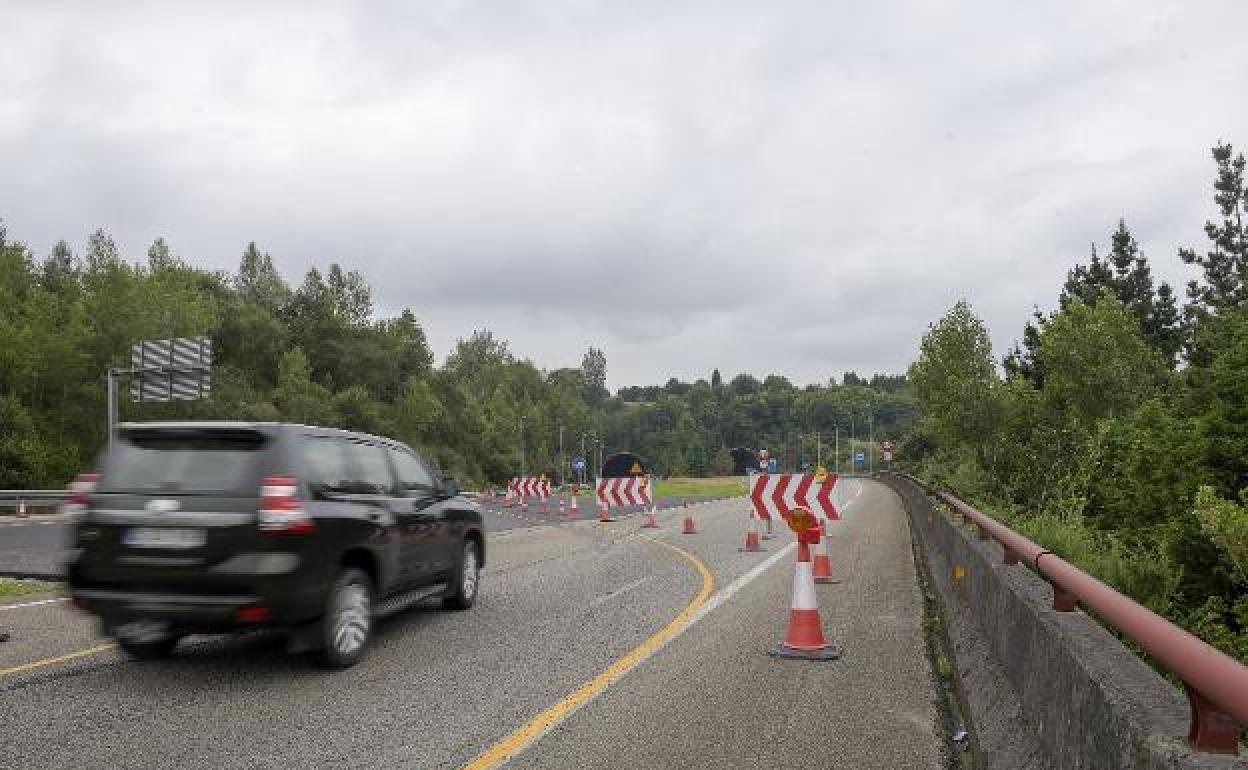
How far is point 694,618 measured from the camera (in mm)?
9633

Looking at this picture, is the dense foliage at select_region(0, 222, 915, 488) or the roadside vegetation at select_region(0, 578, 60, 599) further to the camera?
the dense foliage at select_region(0, 222, 915, 488)

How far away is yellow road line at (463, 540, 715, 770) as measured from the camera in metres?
5.20

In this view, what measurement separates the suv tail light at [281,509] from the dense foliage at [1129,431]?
679 cm

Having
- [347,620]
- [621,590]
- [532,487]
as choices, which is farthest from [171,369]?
[347,620]

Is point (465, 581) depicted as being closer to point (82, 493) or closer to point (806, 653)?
point (806, 653)

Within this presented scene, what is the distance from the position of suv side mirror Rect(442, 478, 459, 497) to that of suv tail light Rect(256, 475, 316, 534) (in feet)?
10.2

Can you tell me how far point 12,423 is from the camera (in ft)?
161

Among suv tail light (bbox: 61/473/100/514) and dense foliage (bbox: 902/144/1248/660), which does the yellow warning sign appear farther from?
suv tail light (bbox: 61/473/100/514)

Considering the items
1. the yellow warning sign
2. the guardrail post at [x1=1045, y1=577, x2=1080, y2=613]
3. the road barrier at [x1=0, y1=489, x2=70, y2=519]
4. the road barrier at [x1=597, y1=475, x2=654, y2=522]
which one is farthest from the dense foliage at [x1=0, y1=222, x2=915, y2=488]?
the guardrail post at [x1=1045, y1=577, x2=1080, y2=613]

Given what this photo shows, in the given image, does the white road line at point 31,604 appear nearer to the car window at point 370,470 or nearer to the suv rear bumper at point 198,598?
the suv rear bumper at point 198,598

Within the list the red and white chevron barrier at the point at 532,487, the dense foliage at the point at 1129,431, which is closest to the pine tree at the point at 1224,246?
the dense foliage at the point at 1129,431

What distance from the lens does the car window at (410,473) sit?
9086 mm

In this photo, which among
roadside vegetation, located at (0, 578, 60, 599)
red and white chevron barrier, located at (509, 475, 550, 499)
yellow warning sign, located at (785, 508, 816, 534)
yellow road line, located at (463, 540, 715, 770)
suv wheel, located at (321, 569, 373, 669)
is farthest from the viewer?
red and white chevron barrier, located at (509, 475, 550, 499)

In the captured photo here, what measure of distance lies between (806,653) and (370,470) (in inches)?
156
